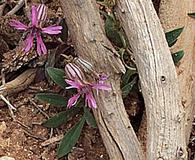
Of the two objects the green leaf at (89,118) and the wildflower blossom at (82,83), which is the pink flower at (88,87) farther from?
the green leaf at (89,118)

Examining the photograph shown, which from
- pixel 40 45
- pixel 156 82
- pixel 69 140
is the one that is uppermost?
pixel 40 45

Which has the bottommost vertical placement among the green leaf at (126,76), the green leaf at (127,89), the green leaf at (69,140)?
the green leaf at (69,140)

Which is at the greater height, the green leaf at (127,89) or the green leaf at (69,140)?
the green leaf at (127,89)

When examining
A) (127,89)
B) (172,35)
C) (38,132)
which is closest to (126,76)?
(127,89)

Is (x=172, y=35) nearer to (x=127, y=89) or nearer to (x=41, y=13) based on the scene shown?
(x=127, y=89)

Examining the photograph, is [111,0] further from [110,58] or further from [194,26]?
[194,26]

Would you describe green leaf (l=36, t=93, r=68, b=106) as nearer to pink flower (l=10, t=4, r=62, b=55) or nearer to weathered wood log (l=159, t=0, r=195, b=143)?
pink flower (l=10, t=4, r=62, b=55)

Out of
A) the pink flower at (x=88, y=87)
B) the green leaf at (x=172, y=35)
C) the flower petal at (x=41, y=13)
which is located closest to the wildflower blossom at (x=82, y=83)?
the pink flower at (x=88, y=87)
